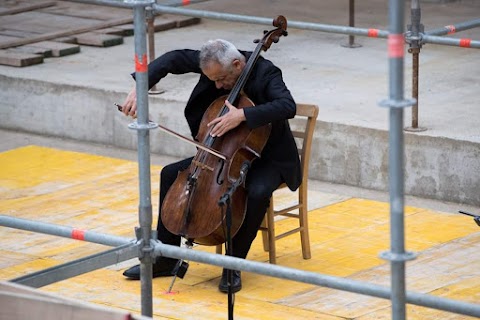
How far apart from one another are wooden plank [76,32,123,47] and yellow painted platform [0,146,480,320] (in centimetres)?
204

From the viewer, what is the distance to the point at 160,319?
228 inches

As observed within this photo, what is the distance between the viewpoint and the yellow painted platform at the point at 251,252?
596 cm

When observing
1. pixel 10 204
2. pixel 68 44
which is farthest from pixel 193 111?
pixel 68 44

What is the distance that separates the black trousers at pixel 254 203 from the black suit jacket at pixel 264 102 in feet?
0.17

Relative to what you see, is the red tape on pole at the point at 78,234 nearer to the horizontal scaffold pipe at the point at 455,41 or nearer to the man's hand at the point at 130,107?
the man's hand at the point at 130,107

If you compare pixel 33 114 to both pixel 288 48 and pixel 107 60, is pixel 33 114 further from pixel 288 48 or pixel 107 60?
pixel 288 48

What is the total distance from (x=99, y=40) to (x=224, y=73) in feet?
14.3

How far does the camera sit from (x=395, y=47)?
3629 mm

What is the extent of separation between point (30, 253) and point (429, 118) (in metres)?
2.61

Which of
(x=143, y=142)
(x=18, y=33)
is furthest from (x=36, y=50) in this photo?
(x=143, y=142)

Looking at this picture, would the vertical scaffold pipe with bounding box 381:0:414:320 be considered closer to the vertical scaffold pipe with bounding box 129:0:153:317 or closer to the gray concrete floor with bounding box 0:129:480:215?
the vertical scaffold pipe with bounding box 129:0:153:317

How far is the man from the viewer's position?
236 inches

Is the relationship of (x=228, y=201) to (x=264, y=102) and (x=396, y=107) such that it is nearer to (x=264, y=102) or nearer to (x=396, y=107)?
(x=264, y=102)

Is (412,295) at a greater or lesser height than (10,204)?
greater
